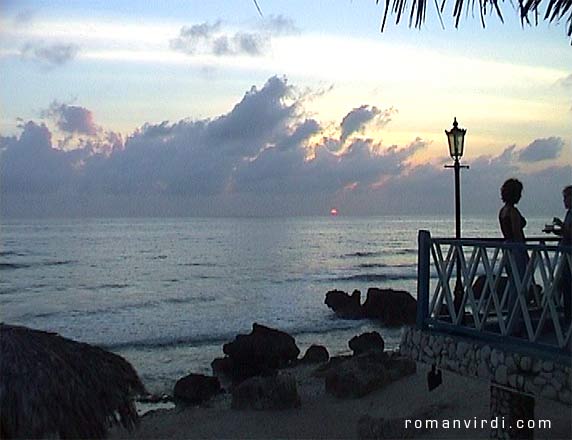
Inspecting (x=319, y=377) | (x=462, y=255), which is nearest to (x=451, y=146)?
(x=462, y=255)

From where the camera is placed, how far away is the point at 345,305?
35.2m

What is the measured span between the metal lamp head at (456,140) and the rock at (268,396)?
669cm

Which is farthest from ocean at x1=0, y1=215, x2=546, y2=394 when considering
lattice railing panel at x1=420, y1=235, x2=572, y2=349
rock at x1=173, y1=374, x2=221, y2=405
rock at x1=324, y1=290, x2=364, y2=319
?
lattice railing panel at x1=420, y1=235, x2=572, y2=349

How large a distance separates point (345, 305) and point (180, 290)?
50.4 feet

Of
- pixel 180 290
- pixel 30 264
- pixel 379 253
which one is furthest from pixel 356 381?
pixel 379 253

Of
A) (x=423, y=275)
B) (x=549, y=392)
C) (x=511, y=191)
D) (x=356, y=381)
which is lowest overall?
(x=356, y=381)

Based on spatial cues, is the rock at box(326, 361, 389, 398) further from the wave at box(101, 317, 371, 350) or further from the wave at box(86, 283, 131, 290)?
the wave at box(86, 283, 131, 290)

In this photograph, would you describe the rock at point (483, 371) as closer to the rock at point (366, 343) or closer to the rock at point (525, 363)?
the rock at point (525, 363)

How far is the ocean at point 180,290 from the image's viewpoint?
92.3 ft

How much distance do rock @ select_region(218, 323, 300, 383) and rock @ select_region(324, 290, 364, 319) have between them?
11934 mm

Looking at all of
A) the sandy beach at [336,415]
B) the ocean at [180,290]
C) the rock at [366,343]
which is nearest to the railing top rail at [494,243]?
the sandy beach at [336,415]

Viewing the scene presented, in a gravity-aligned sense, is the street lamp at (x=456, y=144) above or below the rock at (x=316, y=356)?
above

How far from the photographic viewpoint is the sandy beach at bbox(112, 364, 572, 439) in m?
12.1

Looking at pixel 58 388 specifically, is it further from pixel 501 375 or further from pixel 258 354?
pixel 258 354
